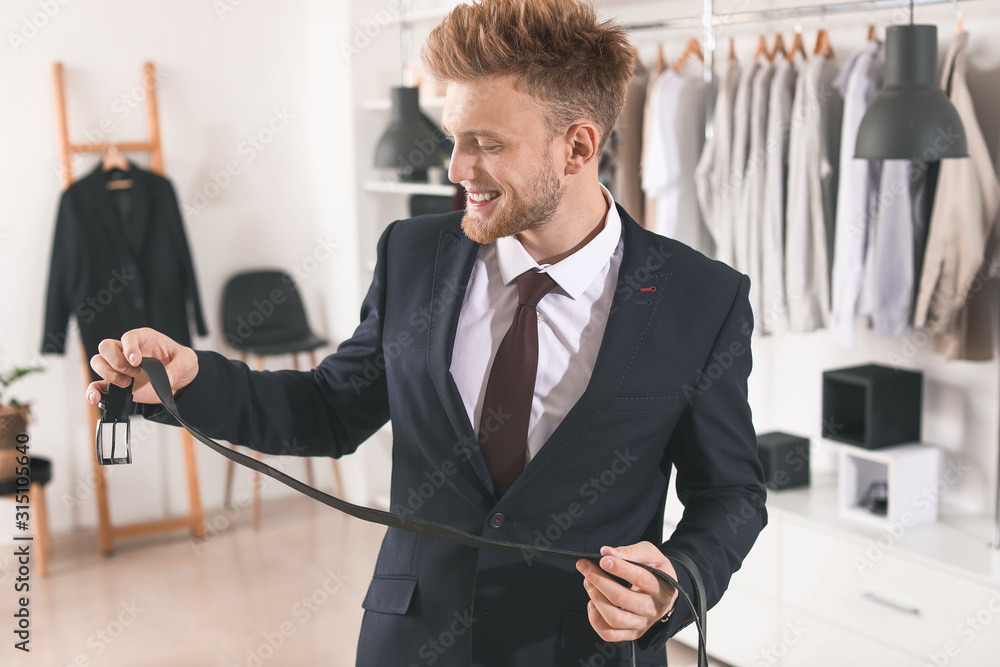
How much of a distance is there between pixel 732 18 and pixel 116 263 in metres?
2.54

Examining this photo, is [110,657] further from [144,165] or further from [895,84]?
[895,84]

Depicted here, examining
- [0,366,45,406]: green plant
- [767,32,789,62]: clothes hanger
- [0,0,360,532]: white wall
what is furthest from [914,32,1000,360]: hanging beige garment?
[0,366,45,406]: green plant

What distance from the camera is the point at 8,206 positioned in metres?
3.91

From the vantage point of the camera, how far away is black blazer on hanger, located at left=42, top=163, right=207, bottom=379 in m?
3.82

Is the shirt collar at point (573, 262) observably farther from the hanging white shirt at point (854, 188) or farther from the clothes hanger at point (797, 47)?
the clothes hanger at point (797, 47)

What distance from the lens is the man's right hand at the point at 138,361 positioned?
48.4 inches

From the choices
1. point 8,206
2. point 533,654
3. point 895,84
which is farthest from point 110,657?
point 895,84

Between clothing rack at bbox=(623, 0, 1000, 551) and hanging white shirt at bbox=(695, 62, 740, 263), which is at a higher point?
clothing rack at bbox=(623, 0, 1000, 551)

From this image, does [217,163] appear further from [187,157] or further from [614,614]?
[614,614]

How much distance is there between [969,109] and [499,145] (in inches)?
71.3

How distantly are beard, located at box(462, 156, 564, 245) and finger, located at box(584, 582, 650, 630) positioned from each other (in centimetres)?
49

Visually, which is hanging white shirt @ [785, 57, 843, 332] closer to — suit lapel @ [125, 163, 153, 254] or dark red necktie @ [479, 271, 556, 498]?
dark red necktie @ [479, 271, 556, 498]

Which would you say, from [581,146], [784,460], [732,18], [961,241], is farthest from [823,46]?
[581,146]

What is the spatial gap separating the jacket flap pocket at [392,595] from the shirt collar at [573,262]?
0.45 meters
